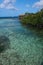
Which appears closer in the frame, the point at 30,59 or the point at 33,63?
the point at 33,63

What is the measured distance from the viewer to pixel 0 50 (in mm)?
19984

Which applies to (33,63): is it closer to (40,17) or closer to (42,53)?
(42,53)

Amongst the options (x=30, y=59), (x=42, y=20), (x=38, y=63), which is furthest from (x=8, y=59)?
(x=42, y=20)

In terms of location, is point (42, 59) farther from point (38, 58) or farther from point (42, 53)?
point (42, 53)

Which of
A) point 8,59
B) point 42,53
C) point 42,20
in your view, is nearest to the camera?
point 8,59

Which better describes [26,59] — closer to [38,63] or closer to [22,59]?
[22,59]

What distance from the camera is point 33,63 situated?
15453mm

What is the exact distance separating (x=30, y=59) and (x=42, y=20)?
3373 centimetres

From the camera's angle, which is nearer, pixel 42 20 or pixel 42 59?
pixel 42 59

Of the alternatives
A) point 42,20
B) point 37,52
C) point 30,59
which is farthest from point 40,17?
point 30,59

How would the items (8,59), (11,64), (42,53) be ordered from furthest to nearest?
(42,53)
(8,59)
(11,64)

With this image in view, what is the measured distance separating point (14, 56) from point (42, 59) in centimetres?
367

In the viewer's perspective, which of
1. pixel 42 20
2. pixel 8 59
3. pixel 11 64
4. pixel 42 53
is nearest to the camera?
pixel 11 64

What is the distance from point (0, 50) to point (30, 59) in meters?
5.46
